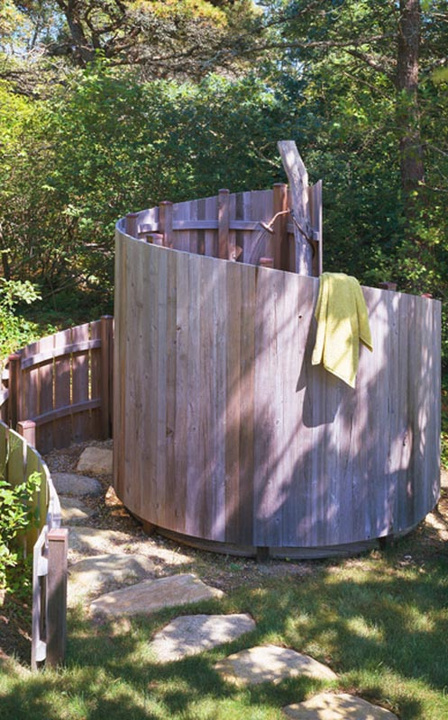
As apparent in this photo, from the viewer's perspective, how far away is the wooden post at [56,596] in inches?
158

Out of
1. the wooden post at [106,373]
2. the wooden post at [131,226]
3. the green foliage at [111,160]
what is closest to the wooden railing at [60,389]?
the wooden post at [106,373]

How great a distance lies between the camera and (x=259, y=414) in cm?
555

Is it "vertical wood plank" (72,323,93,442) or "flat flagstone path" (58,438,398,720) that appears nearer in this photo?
"flat flagstone path" (58,438,398,720)

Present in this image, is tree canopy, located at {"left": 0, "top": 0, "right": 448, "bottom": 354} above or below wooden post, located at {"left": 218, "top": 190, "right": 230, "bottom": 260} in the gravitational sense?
above

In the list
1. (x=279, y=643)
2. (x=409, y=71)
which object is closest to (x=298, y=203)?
(x=279, y=643)

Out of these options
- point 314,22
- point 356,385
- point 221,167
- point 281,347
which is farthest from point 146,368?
point 314,22

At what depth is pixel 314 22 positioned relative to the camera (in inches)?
Result: 515

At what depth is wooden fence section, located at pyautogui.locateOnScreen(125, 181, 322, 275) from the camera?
26.1 ft

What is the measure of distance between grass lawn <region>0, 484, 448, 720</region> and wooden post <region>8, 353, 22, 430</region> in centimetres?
269

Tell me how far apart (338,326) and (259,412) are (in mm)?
749

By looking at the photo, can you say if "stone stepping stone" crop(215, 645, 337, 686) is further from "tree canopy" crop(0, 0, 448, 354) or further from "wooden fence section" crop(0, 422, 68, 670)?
"tree canopy" crop(0, 0, 448, 354)

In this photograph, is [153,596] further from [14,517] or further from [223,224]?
[223,224]

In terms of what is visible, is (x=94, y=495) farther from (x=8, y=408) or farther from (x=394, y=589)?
(x=394, y=589)

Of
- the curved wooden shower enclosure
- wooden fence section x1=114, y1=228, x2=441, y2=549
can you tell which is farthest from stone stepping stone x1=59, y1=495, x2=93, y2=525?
wooden fence section x1=114, y1=228, x2=441, y2=549
